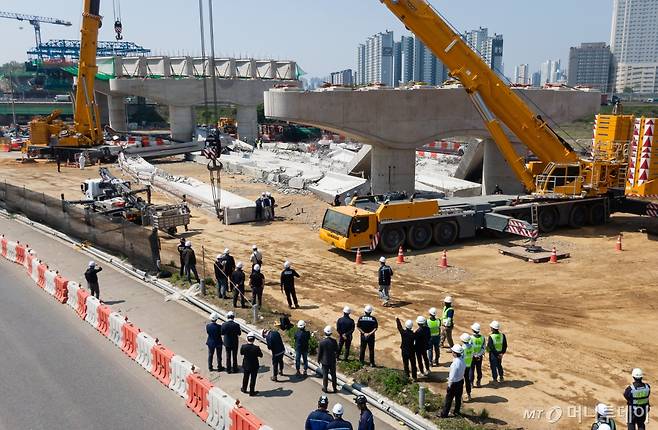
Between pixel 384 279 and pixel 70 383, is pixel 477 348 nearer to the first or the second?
pixel 384 279

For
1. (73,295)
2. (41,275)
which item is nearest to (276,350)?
(73,295)

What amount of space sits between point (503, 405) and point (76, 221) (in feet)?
59.5

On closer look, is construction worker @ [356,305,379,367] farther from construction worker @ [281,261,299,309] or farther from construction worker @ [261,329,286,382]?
construction worker @ [281,261,299,309]

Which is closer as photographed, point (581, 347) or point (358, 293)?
point (581, 347)

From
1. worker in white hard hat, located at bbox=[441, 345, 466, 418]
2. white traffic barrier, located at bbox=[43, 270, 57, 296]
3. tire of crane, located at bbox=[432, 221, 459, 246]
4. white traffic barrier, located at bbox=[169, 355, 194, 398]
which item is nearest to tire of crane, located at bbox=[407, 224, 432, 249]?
tire of crane, located at bbox=[432, 221, 459, 246]

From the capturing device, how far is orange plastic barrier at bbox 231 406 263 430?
28.1ft

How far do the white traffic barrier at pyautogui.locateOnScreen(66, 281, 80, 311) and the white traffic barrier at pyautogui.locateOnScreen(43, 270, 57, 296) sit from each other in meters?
1.11

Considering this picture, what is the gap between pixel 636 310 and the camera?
1565 cm

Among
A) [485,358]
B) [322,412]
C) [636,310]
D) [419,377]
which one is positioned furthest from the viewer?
→ [636,310]

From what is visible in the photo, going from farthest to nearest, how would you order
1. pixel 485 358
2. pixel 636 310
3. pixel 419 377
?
pixel 636 310 → pixel 485 358 → pixel 419 377

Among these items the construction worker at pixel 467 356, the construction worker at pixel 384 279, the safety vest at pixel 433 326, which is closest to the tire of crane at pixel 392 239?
the construction worker at pixel 384 279

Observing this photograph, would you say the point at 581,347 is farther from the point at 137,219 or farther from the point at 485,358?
the point at 137,219

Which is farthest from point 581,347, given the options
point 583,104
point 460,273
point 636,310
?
point 583,104

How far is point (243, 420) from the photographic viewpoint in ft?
28.7
